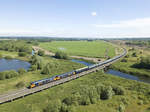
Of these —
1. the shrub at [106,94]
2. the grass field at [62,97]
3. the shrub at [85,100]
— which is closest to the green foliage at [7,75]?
the grass field at [62,97]

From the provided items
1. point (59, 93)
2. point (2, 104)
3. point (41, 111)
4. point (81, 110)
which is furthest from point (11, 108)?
point (81, 110)

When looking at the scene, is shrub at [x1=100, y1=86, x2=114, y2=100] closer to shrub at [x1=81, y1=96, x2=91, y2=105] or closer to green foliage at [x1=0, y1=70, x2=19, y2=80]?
shrub at [x1=81, y1=96, x2=91, y2=105]

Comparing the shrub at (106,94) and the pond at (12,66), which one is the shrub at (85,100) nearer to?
the shrub at (106,94)

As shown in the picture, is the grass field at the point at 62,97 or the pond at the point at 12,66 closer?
the grass field at the point at 62,97

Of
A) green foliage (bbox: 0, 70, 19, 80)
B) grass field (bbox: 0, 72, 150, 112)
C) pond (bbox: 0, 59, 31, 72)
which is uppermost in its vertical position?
→ green foliage (bbox: 0, 70, 19, 80)

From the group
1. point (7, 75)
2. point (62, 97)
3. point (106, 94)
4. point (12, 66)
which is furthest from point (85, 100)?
point (12, 66)

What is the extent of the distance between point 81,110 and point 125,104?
18.9 meters

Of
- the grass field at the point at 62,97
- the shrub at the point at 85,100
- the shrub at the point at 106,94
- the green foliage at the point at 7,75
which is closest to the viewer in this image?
the grass field at the point at 62,97

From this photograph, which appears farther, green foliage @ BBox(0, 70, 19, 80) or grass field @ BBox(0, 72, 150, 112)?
green foliage @ BBox(0, 70, 19, 80)

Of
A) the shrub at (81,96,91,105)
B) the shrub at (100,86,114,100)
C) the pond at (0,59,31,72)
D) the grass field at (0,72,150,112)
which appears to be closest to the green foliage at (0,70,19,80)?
the pond at (0,59,31,72)

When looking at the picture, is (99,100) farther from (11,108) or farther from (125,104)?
(11,108)

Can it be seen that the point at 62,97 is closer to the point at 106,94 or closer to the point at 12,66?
the point at 106,94

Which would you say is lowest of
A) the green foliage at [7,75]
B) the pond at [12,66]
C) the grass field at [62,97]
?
the grass field at [62,97]

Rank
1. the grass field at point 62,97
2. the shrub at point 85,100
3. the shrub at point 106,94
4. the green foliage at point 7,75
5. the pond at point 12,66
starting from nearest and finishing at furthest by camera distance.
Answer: the grass field at point 62,97 → the shrub at point 85,100 → the shrub at point 106,94 → the green foliage at point 7,75 → the pond at point 12,66
